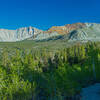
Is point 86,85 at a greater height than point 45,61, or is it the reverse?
point 45,61

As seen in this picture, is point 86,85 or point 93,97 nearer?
point 93,97

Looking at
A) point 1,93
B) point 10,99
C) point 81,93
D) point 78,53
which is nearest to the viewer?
point 1,93

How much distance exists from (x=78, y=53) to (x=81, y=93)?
48416 mm

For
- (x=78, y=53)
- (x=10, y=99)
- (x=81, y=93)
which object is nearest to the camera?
(x=10, y=99)

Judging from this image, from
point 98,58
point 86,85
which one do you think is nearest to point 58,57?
point 98,58

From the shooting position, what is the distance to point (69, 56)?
85.0m

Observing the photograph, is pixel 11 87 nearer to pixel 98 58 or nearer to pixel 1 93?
pixel 1 93

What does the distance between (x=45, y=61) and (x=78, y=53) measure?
78.2 ft

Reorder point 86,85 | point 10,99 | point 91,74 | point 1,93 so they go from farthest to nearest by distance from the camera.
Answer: point 91,74 < point 86,85 < point 10,99 < point 1,93

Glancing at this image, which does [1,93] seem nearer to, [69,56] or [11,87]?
[11,87]

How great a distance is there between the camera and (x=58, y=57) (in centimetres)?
8756

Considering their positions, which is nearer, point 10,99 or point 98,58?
point 10,99

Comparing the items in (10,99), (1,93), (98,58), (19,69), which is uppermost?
→ (98,58)

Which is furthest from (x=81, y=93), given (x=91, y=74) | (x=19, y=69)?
(x=19, y=69)
